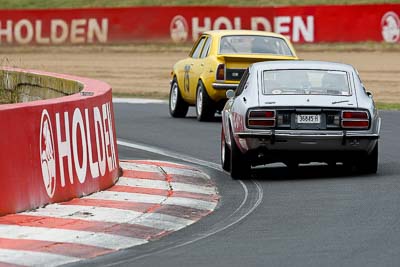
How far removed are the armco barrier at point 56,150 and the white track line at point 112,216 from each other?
159 mm

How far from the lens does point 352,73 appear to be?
15.6m

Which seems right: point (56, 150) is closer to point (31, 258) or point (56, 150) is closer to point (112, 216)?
point (112, 216)

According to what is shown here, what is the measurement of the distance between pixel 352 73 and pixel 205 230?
16.7 ft

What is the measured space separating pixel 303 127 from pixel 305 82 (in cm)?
92

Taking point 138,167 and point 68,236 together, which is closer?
point 68,236

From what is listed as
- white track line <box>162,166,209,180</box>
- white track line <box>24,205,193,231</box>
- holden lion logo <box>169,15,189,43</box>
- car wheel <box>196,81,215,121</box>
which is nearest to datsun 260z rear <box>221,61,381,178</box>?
white track line <box>162,166,209,180</box>

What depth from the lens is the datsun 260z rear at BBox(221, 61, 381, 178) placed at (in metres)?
14.6

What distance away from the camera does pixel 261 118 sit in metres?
14.7

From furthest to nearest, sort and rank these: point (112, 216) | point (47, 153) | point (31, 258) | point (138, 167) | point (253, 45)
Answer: point (253, 45)
point (138, 167)
point (47, 153)
point (112, 216)
point (31, 258)

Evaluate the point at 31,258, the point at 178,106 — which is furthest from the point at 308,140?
the point at 178,106

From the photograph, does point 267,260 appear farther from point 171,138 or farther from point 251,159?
point 171,138

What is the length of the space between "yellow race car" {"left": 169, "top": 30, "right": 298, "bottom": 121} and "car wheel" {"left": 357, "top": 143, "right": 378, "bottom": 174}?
778 centimetres

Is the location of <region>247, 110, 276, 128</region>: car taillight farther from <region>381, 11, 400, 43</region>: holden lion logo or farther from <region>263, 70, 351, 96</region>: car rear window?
<region>381, 11, 400, 43</region>: holden lion logo

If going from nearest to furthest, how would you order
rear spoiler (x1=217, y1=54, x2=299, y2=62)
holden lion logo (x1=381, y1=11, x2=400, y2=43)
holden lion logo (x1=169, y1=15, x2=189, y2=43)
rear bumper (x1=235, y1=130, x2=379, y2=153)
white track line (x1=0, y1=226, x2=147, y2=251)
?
white track line (x1=0, y1=226, x2=147, y2=251) < rear bumper (x1=235, y1=130, x2=379, y2=153) < rear spoiler (x1=217, y1=54, x2=299, y2=62) < holden lion logo (x1=381, y1=11, x2=400, y2=43) < holden lion logo (x1=169, y1=15, x2=189, y2=43)
